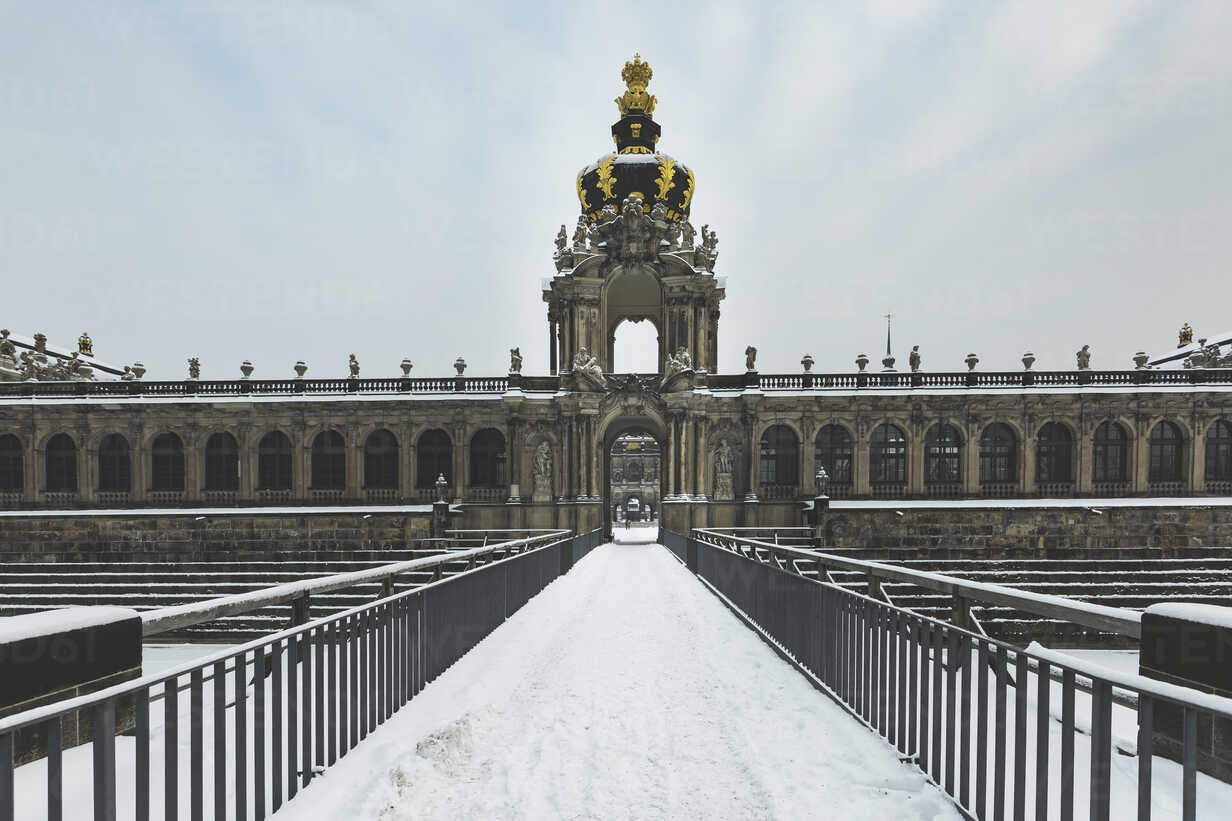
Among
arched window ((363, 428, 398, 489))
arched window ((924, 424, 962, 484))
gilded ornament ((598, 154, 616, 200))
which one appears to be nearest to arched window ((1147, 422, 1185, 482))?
arched window ((924, 424, 962, 484))

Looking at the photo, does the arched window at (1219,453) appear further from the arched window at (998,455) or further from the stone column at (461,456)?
the stone column at (461,456)

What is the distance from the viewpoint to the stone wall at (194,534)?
27.8 meters

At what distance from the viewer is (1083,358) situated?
106 feet

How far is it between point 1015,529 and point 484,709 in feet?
90.3

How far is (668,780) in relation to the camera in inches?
187

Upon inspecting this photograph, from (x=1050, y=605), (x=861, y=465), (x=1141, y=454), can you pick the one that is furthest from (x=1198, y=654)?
(x=1141, y=454)

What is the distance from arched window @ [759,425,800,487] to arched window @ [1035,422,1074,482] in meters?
11.9

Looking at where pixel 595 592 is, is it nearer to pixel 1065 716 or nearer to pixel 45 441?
pixel 1065 716

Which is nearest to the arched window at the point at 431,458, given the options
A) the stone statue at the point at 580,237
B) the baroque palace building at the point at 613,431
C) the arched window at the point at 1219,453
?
the baroque palace building at the point at 613,431

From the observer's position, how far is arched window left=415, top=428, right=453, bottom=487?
33312 mm

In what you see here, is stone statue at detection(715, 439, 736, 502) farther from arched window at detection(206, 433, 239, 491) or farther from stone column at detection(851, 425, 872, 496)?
arched window at detection(206, 433, 239, 491)

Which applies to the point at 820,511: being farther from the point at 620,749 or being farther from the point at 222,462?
the point at 222,462

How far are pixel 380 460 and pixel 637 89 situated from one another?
90.2 feet

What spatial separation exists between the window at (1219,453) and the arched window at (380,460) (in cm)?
4054
